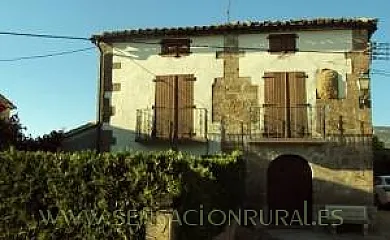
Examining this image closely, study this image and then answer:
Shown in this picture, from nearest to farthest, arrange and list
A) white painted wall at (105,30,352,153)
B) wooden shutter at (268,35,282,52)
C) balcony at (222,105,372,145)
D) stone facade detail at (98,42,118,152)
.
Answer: balcony at (222,105,372,145) < white painted wall at (105,30,352,153) < wooden shutter at (268,35,282,52) < stone facade detail at (98,42,118,152)

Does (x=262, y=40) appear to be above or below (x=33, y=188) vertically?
above

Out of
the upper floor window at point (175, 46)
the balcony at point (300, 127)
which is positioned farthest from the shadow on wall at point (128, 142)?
the upper floor window at point (175, 46)

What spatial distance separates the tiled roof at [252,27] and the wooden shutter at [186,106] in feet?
4.91

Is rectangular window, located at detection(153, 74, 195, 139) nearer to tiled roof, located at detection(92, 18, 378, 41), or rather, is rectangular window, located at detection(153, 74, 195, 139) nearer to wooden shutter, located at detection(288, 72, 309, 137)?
tiled roof, located at detection(92, 18, 378, 41)

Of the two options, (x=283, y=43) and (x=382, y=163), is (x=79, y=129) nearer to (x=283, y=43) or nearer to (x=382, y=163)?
(x=283, y=43)

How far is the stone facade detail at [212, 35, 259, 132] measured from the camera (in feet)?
51.6

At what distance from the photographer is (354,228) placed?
593 inches

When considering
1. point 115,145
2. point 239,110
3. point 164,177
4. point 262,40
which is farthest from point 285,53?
point 164,177

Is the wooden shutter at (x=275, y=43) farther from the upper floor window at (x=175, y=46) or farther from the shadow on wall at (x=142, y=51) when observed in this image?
the upper floor window at (x=175, y=46)

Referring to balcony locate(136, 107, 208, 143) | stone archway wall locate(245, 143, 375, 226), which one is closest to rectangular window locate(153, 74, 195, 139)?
balcony locate(136, 107, 208, 143)

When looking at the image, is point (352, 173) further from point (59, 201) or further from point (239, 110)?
point (59, 201)

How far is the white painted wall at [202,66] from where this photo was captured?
50.9 ft

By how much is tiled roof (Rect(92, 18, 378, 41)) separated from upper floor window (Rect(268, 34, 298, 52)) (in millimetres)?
209

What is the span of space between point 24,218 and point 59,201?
1.99 ft
